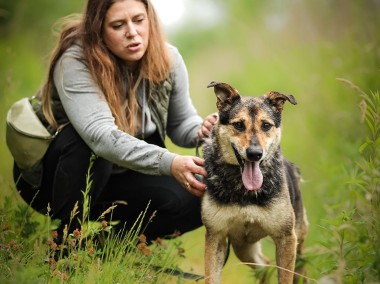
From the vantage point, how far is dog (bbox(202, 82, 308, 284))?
11.4 ft

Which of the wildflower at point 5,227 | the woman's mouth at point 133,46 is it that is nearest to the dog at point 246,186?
the woman's mouth at point 133,46

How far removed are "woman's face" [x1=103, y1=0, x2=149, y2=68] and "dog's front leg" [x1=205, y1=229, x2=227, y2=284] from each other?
1430mm

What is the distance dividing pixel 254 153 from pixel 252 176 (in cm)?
24

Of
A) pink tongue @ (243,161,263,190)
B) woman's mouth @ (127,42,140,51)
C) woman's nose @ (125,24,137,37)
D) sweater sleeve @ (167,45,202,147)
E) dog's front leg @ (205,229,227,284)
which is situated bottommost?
dog's front leg @ (205,229,227,284)

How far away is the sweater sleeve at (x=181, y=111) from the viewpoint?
14.5ft

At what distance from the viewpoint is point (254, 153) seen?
323 cm

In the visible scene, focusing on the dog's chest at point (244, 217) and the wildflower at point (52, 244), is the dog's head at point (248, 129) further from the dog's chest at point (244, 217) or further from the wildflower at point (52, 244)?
the wildflower at point (52, 244)

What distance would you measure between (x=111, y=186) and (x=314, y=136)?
3.37 m

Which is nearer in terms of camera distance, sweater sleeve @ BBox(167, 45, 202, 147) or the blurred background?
sweater sleeve @ BBox(167, 45, 202, 147)

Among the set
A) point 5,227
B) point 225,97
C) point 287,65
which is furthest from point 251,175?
point 287,65

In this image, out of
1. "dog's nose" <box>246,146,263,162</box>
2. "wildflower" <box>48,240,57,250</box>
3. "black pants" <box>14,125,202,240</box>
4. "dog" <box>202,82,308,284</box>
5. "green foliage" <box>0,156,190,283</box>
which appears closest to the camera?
"green foliage" <box>0,156,190,283</box>

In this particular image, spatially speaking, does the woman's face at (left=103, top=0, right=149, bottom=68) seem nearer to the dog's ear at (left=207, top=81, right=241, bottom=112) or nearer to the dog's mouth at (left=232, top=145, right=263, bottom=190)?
the dog's ear at (left=207, top=81, right=241, bottom=112)

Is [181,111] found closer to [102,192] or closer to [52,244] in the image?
[102,192]

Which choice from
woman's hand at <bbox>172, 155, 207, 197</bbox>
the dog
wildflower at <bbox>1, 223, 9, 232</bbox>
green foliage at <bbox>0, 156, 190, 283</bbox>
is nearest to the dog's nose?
the dog
